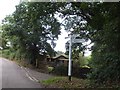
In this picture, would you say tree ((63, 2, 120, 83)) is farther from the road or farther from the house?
the house

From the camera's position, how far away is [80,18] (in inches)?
714

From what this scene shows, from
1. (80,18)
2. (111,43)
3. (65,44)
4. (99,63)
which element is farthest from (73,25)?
(111,43)

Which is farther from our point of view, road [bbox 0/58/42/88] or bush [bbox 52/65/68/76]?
bush [bbox 52/65/68/76]

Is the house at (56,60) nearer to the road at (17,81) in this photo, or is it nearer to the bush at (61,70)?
the bush at (61,70)

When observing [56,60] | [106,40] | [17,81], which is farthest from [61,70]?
[106,40]

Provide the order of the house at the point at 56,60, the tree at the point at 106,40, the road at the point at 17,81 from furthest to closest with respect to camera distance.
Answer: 1. the house at the point at 56,60
2. the road at the point at 17,81
3. the tree at the point at 106,40

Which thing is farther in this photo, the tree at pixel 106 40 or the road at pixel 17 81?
the road at pixel 17 81

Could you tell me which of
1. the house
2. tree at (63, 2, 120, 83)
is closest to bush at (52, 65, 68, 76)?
the house

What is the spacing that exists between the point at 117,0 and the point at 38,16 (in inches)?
199

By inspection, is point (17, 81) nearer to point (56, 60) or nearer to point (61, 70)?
point (61, 70)

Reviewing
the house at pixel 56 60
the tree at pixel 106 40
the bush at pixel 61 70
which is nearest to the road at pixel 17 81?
the tree at pixel 106 40

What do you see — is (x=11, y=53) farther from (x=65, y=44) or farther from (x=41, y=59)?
(x=65, y=44)

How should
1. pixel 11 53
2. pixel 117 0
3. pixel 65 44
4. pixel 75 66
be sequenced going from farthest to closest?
pixel 11 53 < pixel 75 66 < pixel 65 44 < pixel 117 0

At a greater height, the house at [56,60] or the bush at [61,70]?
the house at [56,60]
